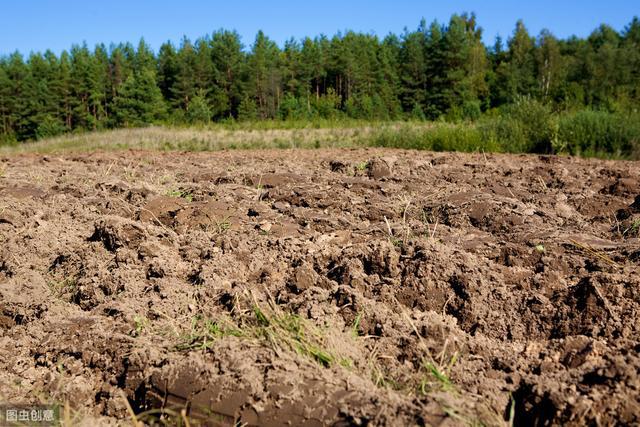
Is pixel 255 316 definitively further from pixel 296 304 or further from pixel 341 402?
pixel 341 402

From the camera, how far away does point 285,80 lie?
47906 millimetres

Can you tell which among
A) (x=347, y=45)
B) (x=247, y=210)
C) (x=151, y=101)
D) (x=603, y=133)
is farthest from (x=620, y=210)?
(x=347, y=45)

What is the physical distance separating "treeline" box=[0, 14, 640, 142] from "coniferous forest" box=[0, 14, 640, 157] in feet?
0.34

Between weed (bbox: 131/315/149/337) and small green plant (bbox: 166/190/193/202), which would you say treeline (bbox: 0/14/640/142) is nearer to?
small green plant (bbox: 166/190/193/202)

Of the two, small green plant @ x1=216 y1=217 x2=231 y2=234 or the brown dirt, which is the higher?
small green plant @ x1=216 y1=217 x2=231 y2=234

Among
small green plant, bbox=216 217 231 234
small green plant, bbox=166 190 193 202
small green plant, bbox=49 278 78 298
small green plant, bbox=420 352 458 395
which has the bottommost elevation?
small green plant, bbox=420 352 458 395

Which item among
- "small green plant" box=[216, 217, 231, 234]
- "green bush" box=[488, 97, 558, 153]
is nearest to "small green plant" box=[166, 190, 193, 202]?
"small green plant" box=[216, 217, 231, 234]

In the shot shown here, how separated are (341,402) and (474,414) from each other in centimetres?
41

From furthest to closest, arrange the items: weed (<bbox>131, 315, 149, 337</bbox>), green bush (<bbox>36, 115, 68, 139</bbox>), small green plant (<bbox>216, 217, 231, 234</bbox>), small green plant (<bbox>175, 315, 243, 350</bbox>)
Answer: green bush (<bbox>36, 115, 68, 139</bbox>)
small green plant (<bbox>216, 217, 231, 234</bbox>)
weed (<bbox>131, 315, 149, 337</bbox>)
small green plant (<bbox>175, 315, 243, 350</bbox>)

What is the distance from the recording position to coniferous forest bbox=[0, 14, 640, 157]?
40.7 meters

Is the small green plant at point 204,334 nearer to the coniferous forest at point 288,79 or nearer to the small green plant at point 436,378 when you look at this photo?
the small green plant at point 436,378

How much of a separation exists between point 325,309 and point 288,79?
47.6 m

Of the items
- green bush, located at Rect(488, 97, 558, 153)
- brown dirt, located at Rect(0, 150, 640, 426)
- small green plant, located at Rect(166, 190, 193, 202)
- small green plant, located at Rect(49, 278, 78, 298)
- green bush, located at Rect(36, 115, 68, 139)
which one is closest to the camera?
brown dirt, located at Rect(0, 150, 640, 426)

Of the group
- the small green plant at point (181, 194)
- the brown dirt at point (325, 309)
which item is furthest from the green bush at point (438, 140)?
the small green plant at point (181, 194)
